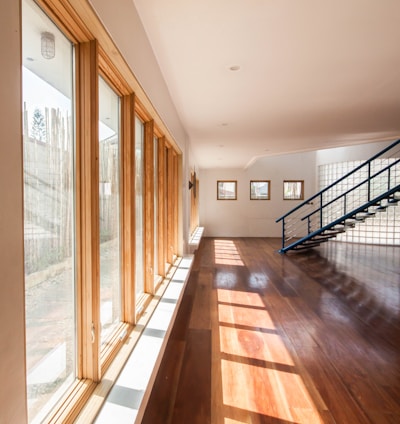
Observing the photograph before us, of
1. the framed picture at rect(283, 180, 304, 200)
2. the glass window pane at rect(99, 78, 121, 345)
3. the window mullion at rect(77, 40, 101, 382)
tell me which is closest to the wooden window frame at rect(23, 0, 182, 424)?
the window mullion at rect(77, 40, 101, 382)

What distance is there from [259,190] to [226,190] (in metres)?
1.23

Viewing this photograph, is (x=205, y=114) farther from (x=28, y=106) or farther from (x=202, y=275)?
(x=28, y=106)

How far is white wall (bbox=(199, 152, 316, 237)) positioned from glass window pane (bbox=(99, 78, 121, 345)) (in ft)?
29.5

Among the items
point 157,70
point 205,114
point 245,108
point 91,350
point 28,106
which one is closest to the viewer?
point 28,106

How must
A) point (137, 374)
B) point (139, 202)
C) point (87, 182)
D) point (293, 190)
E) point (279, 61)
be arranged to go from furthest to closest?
point (293, 190), point (279, 61), point (139, 202), point (137, 374), point (87, 182)

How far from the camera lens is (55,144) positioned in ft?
3.52

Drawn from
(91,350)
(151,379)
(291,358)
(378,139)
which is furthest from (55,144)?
(378,139)

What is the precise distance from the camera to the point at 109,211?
1.64m

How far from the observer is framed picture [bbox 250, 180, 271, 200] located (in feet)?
34.7

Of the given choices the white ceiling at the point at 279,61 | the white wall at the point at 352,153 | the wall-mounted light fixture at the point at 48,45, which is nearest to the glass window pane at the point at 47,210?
the wall-mounted light fixture at the point at 48,45

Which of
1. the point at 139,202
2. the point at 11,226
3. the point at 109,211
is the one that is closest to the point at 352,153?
the point at 139,202

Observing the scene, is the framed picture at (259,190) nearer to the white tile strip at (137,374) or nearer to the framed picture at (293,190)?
the framed picture at (293,190)

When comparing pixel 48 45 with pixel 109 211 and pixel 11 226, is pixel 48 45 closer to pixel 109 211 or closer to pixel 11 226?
pixel 11 226

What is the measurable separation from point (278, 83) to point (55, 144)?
2.68 m
